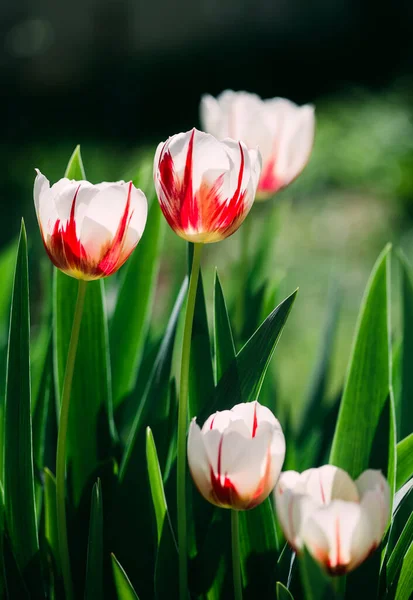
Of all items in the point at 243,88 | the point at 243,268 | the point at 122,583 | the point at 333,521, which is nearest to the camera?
the point at 333,521

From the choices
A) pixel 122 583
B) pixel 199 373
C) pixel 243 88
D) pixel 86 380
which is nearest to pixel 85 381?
pixel 86 380

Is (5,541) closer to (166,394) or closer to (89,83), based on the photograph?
(166,394)

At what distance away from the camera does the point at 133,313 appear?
95 centimetres

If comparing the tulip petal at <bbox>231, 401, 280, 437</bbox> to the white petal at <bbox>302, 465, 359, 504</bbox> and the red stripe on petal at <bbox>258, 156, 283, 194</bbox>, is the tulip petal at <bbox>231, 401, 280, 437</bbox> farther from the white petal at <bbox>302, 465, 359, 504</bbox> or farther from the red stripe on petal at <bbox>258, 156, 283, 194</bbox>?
the red stripe on petal at <bbox>258, 156, 283, 194</bbox>

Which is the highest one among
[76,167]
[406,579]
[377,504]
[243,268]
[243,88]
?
[243,88]

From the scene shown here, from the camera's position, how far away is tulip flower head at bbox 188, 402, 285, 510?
51 cm

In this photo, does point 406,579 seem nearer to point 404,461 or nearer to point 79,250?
point 404,461

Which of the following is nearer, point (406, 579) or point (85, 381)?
point (406, 579)

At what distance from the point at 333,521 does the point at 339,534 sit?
10mm

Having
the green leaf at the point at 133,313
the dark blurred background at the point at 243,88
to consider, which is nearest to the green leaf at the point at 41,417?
the green leaf at the point at 133,313

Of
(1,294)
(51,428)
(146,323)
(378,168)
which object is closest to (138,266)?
(146,323)

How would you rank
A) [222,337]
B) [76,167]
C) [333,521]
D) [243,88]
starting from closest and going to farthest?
[333,521] < [222,337] < [76,167] < [243,88]

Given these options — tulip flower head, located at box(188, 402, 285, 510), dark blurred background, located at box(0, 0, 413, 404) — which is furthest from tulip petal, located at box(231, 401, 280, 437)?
dark blurred background, located at box(0, 0, 413, 404)

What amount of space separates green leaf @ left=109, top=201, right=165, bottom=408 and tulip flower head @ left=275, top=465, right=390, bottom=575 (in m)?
0.45
